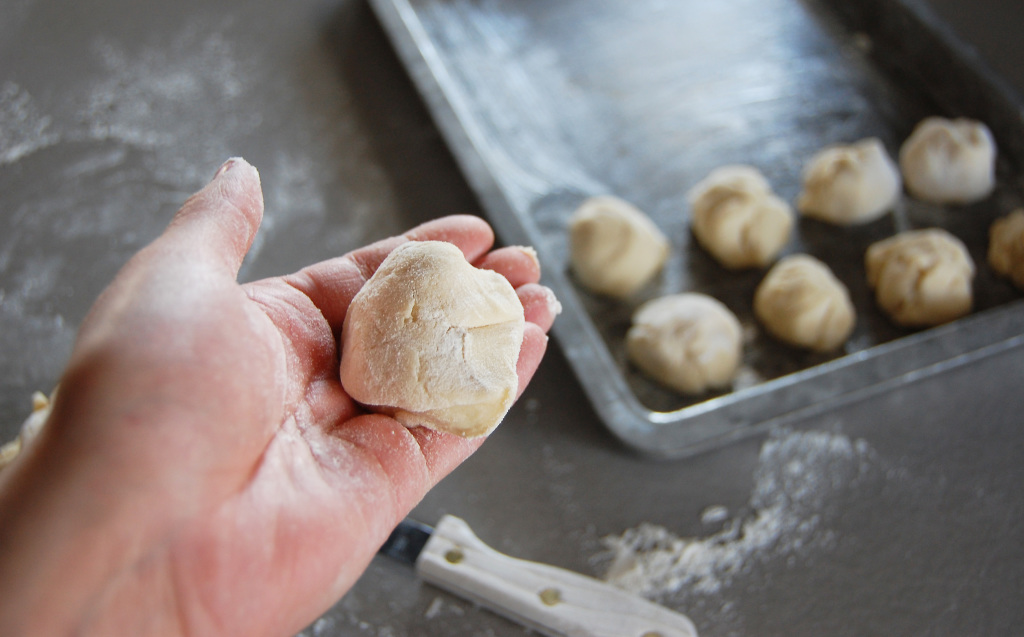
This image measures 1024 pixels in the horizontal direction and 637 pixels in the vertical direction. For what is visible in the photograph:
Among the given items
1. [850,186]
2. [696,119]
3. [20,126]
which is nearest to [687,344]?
[850,186]

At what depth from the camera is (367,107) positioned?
2361 millimetres

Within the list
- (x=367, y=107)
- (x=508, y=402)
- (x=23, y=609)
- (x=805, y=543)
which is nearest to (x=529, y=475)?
(x=508, y=402)

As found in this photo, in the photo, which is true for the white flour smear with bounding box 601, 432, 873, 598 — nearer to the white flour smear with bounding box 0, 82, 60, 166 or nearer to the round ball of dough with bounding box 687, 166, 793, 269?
the round ball of dough with bounding box 687, 166, 793, 269

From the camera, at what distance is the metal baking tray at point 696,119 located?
188 centimetres

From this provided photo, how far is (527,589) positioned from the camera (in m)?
1.33

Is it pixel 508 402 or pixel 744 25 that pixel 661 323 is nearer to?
pixel 508 402

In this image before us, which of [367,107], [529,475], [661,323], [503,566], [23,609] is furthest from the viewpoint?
[367,107]

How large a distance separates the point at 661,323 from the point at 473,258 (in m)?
0.61

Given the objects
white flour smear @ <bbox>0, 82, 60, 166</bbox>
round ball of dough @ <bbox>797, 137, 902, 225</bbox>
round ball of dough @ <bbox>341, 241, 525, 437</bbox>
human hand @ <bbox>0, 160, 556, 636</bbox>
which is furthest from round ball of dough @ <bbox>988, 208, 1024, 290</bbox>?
white flour smear @ <bbox>0, 82, 60, 166</bbox>

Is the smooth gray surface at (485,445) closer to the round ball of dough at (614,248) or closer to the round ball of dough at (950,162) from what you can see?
the round ball of dough at (614,248)

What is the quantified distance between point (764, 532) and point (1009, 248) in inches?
49.5

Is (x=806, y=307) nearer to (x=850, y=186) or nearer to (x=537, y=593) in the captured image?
(x=850, y=186)

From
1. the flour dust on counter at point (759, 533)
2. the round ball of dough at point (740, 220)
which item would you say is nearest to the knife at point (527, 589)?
the flour dust on counter at point (759, 533)

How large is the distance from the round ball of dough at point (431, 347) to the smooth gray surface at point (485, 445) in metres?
0.44
